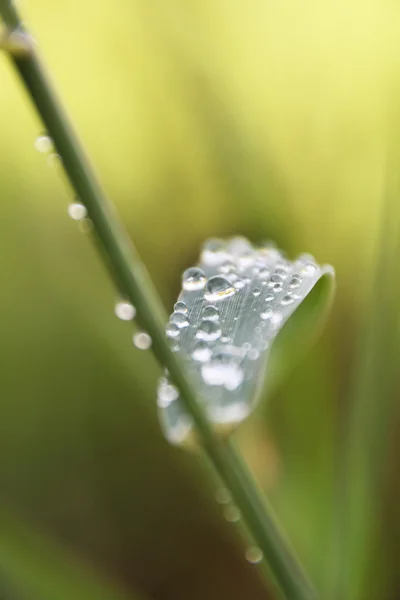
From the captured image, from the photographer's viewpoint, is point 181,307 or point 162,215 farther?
point 162,215

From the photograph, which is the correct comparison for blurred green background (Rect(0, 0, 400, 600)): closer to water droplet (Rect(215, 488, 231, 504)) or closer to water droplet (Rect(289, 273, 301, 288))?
water droplet (Rect(215, 488, 231, 504))

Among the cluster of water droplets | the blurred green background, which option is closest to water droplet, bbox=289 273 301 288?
the cluster of water droplets

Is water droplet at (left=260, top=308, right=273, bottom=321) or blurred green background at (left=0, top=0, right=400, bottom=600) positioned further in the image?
blurred green background at (left=0, top=0, right=400, bottom=600)

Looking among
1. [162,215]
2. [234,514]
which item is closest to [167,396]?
[234,514]

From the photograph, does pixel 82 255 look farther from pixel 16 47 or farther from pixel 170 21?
pixel 16 47

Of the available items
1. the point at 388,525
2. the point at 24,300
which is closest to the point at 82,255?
the point at 24,300

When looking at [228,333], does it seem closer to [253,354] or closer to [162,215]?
[253,354]

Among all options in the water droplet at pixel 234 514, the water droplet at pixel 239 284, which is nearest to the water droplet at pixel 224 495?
the water droplet at pixel 234 514
